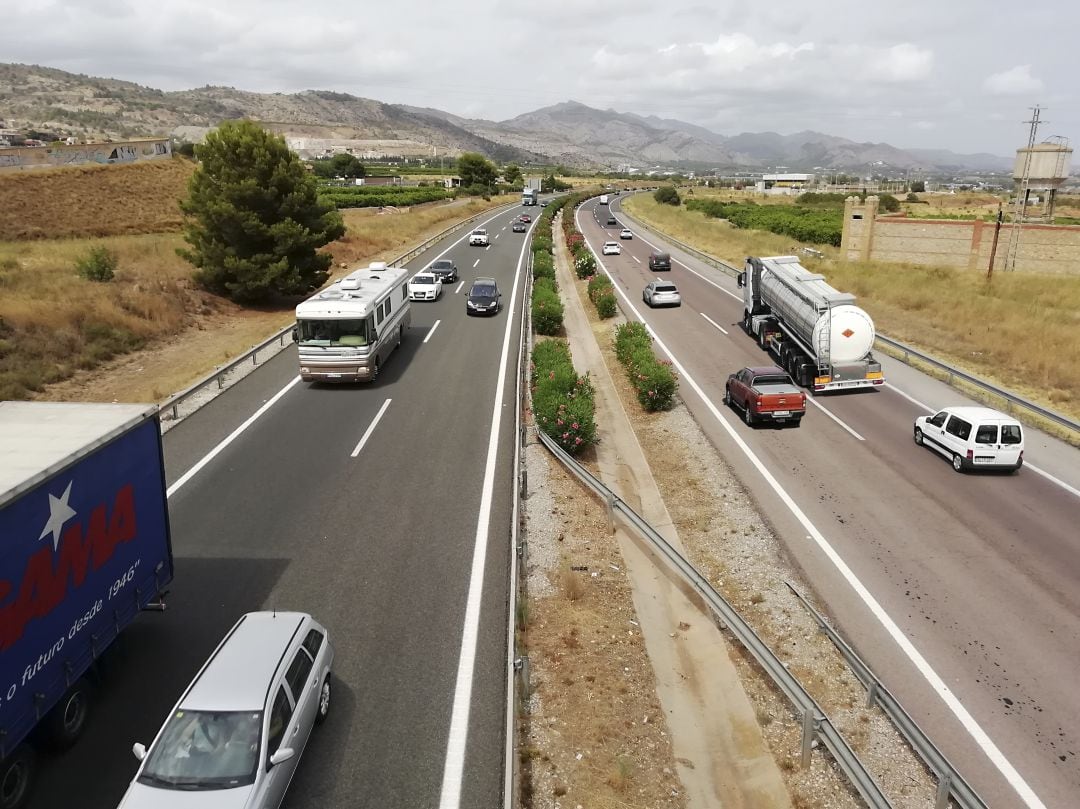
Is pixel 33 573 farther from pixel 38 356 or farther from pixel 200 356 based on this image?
pixel 200 356

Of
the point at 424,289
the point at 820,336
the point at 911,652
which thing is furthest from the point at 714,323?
the point at 911,652

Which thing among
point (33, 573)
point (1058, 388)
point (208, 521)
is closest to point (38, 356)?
point (208, 521)

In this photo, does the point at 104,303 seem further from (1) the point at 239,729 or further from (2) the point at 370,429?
(1) the point at 239,729

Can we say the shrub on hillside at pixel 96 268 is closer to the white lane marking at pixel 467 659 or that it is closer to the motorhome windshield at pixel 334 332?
the motorhome windshield at pixel 334 332

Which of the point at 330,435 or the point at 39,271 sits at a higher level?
the point at 39,271

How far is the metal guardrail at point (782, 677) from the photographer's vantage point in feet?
26.1

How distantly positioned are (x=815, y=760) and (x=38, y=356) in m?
25.9

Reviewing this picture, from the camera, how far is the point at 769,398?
20.7m

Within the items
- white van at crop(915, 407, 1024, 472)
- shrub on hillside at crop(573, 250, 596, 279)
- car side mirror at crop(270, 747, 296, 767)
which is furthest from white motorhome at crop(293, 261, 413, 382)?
shrub on hillside at crop(573, 250, 596, 279)

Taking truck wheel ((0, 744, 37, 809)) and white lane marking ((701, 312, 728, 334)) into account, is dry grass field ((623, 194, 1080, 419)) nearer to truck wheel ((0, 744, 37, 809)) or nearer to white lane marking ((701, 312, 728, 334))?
white lane marking ((701, 312, 728, 334))

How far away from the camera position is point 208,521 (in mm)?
14039

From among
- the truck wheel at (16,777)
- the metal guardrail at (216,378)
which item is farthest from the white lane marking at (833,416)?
the truck wheel at (16,777)

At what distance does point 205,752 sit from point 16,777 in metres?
2.32

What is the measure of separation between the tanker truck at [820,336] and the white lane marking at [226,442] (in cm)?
1770
